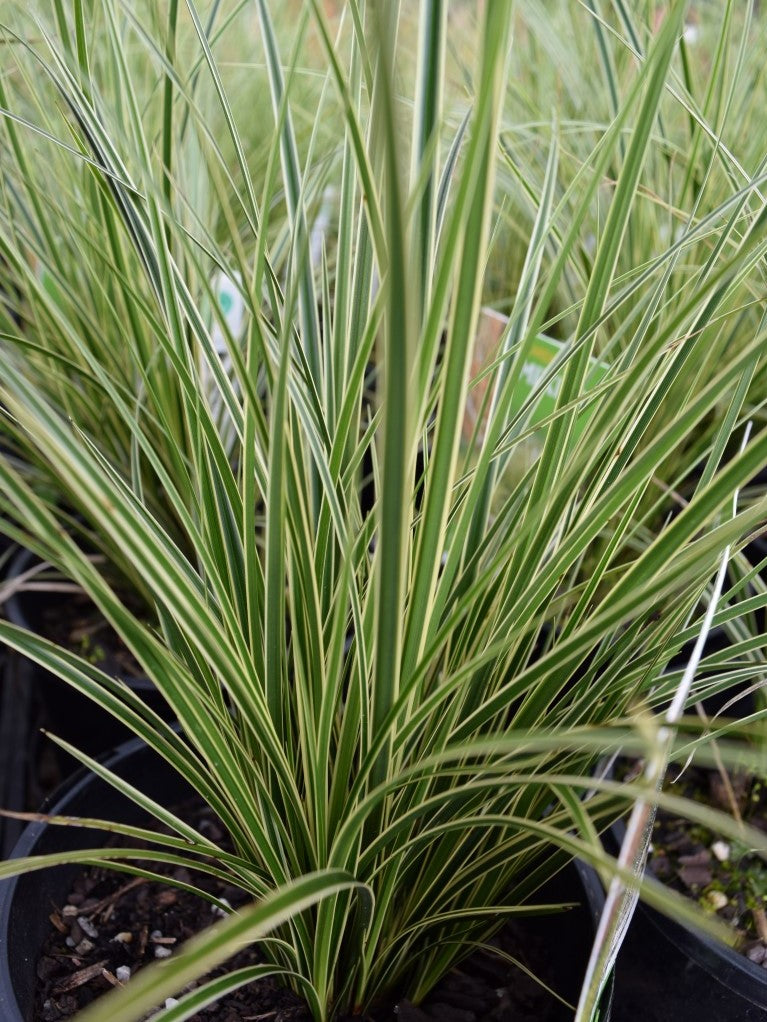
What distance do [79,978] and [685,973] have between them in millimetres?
400

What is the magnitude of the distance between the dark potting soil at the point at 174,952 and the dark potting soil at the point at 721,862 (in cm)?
14

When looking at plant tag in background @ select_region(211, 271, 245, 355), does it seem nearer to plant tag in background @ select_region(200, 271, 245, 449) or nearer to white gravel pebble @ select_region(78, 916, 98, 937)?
plant tag in background @ select_region(200, 271, 245, 449)

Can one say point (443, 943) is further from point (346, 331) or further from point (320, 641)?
point (346, 331)

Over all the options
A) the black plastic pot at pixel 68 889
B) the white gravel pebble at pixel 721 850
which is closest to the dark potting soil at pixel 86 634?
the black plastic pot at pixel 68 889

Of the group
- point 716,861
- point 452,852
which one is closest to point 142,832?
point 452,852

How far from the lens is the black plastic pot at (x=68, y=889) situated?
1.67 feet

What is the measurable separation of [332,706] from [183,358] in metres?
0.23

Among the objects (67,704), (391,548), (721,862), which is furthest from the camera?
(67,704)

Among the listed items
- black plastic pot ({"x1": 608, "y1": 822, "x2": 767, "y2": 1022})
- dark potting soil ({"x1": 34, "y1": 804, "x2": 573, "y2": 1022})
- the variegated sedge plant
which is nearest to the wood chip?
dark potting soil ({"x1": 34, "y1": 804, "x2": 573, "y2": 1022})

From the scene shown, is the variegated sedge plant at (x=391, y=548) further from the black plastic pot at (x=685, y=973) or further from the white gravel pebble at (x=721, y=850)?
the white gravel pebble at (x=721, y=850)

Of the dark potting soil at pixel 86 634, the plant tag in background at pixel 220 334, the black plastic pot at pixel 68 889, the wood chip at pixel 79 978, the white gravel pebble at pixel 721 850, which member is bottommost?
the white gravel pebble at pixel 721 850

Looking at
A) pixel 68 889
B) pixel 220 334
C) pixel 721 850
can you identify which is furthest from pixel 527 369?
pixel 68 889

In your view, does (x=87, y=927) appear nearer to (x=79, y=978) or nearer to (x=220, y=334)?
(x=79, y=978)

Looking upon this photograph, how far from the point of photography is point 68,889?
61 centimetres
